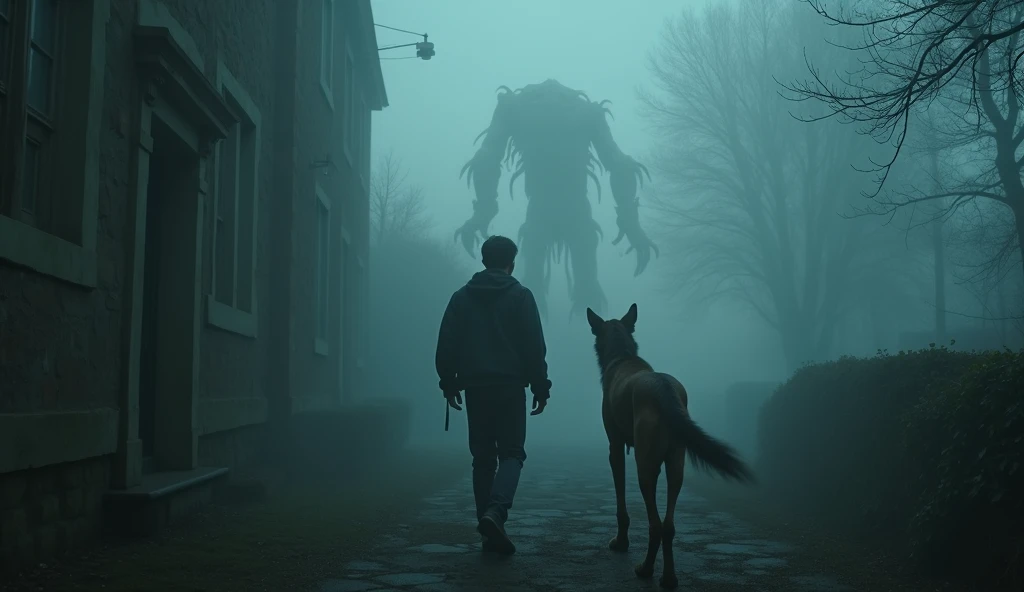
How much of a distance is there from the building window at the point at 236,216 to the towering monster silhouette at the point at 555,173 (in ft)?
40.7

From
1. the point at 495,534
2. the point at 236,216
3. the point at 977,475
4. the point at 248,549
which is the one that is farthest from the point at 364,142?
the point at 977,475

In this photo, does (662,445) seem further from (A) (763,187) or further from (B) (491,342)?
(A) (763,187)

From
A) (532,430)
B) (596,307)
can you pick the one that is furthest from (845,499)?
(532,430)

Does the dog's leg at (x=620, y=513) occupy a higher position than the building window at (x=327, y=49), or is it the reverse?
the building window at (x=327, y=49)

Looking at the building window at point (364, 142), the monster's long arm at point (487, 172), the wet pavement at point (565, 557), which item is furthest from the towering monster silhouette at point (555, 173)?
the wet pavement at point (565, 557)

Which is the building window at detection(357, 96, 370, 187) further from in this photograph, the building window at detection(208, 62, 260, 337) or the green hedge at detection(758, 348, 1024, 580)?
the green hedge at detection(758, 348, 1024, 580)

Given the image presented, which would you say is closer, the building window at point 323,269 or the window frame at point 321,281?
the window frame at point 321,281

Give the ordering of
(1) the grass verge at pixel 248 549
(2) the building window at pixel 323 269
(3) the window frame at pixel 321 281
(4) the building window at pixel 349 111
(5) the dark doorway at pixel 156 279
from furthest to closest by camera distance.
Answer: (4) the building window at pixel 349 111, (2) the building window at pixel 323 269, (3) the window frame at pixel 321 281, (5) the dark doorway at pixel 156 279, (1) the grass verge at pixel 248 549

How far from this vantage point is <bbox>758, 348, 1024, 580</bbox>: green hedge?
426 cm

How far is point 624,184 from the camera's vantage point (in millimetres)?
22219

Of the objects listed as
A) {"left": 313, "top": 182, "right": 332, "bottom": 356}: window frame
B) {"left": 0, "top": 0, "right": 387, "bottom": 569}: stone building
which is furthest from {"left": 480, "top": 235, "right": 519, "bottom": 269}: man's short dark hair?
{"left": 313, "top": 182, "right": 332, "bottom": 356}: window frame

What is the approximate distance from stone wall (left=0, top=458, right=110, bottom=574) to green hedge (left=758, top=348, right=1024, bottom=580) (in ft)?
14.8

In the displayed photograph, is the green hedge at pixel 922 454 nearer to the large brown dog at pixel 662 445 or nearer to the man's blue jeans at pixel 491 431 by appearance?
the large brown dog at pixel 662 445

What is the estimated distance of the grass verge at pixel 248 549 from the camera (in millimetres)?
4453
